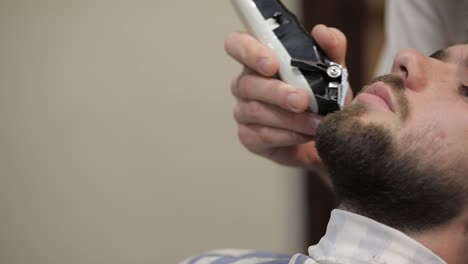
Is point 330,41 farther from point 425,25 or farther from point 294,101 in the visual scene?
point 425,25

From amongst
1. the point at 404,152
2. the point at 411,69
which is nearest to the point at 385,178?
the point at 404,152

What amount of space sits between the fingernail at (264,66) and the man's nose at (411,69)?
6.6 inches

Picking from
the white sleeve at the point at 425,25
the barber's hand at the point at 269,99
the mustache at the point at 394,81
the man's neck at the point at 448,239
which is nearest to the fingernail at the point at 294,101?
the barber's hand at the point at 269,99

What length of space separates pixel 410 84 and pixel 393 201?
0.50 feet

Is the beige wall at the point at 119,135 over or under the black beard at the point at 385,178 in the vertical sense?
over

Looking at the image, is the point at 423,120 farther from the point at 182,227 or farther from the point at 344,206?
the point at 182,227

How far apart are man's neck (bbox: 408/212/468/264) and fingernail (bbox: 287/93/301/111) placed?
0.21m

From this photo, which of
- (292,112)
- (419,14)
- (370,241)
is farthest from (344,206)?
(419,14)

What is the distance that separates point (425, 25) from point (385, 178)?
44cm

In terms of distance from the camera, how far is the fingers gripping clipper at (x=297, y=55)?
73 cm

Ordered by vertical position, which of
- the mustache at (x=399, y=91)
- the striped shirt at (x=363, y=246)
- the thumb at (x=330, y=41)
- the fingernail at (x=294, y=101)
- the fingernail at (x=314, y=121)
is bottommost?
the striped shirt at (x=363, y=246)

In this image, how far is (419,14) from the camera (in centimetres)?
98

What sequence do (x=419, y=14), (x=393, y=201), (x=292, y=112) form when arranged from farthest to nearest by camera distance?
(x=419, y=14), (x=292, y=112), (x=393, y=201)

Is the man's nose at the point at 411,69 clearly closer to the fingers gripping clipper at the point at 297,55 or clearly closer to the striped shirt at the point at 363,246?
the fingers gripping clipper at the point at 297,55
